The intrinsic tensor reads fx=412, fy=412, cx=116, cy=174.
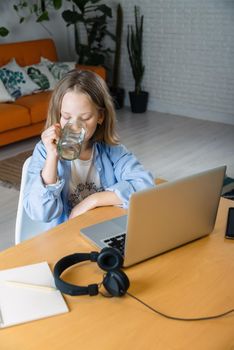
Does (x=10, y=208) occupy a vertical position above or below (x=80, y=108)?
below

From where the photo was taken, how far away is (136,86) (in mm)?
5379

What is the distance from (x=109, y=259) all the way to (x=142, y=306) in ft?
0.44

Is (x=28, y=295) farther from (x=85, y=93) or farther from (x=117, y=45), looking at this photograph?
(x=117, y=45)

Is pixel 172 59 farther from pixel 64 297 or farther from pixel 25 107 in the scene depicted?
pixel 64 297

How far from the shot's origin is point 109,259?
0.92 meters

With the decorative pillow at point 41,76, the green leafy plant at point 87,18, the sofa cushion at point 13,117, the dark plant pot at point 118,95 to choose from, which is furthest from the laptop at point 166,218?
the dark plant pot at point 118,95

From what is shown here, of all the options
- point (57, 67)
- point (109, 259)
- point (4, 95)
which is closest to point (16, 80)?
point (4, 95)

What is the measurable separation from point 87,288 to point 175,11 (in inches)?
185

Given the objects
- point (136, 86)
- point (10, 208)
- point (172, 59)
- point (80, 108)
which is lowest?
point (10, 208)

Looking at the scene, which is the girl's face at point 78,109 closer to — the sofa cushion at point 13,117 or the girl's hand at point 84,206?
the girl's hand at point 84,206

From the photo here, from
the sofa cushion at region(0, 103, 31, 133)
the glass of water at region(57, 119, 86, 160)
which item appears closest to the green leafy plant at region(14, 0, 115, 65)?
the sofa cushion at region(0, 103, 31, 133)

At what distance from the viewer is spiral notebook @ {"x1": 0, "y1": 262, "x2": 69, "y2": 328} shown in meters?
0.80

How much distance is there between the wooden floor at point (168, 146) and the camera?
10.3 feet

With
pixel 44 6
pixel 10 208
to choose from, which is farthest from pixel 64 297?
pixel 44 6
